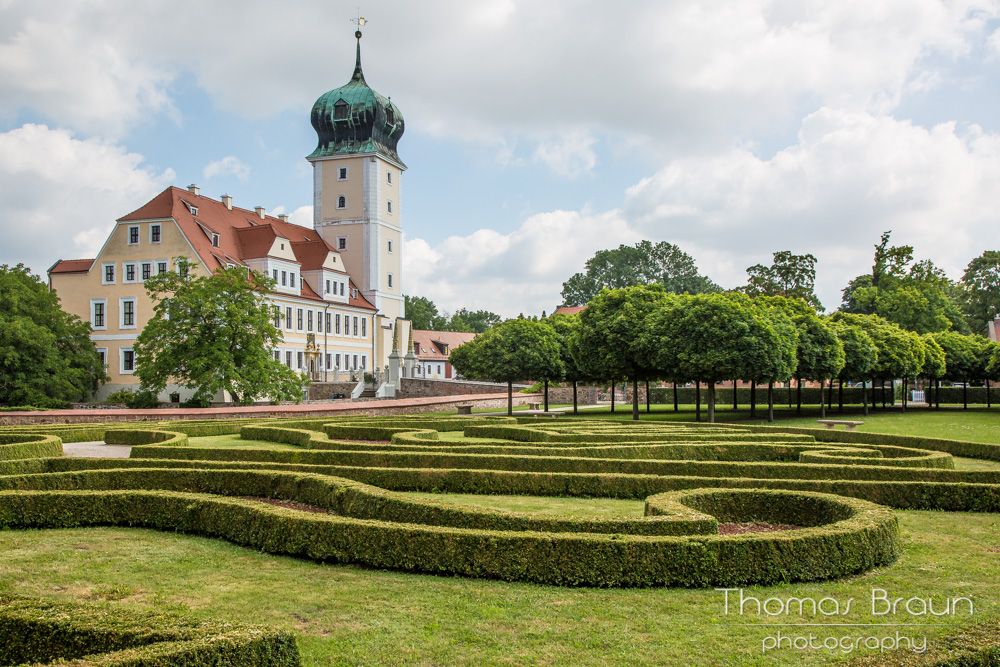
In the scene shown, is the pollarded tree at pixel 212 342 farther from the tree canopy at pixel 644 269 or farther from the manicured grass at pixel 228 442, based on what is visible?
the tree canopy at pixel 644 269

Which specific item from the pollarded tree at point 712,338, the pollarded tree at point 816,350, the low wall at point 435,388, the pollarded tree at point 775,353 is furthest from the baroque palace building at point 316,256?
the pollarded tree at point 816,350

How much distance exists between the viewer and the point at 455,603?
28.6ft

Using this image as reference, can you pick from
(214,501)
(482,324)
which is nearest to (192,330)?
(214,501)

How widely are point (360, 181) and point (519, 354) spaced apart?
125 ft

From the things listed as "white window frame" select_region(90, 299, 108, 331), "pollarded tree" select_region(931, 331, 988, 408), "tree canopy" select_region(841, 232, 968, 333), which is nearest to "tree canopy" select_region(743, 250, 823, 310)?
"tree canopy" select_region(841, 232, 968, 333)

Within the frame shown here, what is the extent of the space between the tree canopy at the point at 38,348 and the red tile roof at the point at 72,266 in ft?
25.3

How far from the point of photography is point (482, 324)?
150250 millimetres

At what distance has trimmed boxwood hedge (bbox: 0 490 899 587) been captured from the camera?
9.31 m

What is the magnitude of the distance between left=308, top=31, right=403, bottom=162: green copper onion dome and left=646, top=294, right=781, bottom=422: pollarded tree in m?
46.4

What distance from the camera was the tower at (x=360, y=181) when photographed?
77.8 meters

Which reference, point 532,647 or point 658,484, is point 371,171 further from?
point 532,647

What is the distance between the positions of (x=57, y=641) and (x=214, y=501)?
239 inches

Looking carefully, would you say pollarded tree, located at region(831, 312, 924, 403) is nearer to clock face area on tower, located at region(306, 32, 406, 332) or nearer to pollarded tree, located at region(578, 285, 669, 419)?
pollarded tree, located at region(578, 285, 669, 419)

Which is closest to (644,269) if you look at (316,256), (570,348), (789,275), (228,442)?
(789,275)
